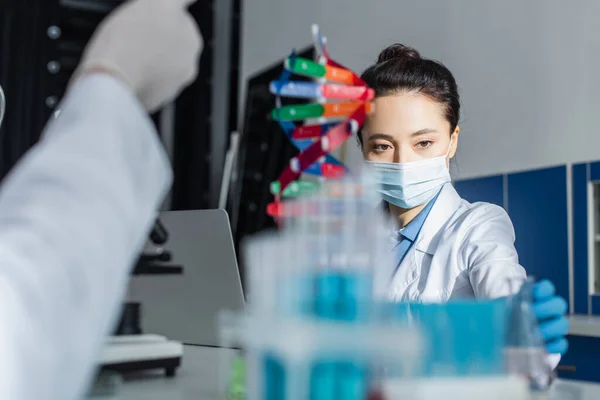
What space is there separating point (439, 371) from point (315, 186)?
0.69ft

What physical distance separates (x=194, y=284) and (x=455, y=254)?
0.57m

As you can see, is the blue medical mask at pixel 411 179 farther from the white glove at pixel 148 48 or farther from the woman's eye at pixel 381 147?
the white glove at pixel 148 48

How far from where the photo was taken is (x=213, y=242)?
143cm

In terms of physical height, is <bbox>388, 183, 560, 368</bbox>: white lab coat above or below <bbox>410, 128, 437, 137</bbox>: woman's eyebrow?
below

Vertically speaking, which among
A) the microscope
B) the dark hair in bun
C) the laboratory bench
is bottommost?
the laboratory bench

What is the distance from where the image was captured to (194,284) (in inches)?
58.3

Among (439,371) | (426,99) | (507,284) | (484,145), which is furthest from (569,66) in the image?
(439,371)

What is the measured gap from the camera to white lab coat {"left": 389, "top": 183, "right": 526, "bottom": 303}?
1432mm

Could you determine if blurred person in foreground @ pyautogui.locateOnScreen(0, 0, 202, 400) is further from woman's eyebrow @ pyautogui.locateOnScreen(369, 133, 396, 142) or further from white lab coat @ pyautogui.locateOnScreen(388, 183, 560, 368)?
woman's eyebrow @ pyautogui.locateOnScreen(369, 133, 396, 142)

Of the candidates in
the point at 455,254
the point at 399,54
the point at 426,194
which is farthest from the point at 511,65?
the point at 455,254


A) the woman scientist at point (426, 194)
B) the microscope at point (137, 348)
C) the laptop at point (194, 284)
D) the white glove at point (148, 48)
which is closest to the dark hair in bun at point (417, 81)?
the woman scientist at point (426, 194)

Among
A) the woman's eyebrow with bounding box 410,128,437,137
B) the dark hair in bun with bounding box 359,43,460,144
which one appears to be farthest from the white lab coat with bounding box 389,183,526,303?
the dark hair in bun with bounding box 359,43,460,144

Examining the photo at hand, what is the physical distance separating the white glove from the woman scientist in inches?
34.7

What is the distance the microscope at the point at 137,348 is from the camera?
1.09 meters
